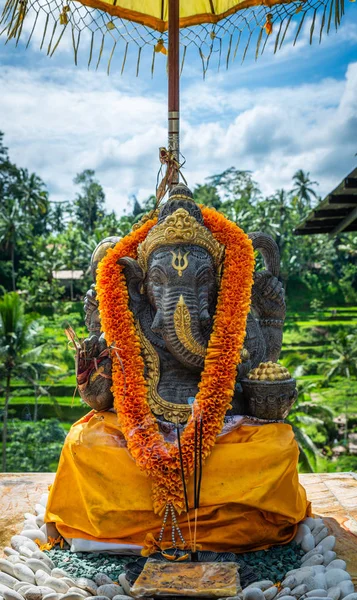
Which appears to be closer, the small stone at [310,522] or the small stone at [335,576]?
the small stone at [335,576]

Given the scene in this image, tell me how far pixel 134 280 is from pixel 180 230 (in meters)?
0.51

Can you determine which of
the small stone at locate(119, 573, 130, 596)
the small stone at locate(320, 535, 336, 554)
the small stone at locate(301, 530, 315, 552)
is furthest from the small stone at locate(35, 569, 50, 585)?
the small stone at locate(320, 535, 336, 554)

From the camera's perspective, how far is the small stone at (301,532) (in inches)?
169

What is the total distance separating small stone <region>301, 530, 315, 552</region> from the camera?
419 cm

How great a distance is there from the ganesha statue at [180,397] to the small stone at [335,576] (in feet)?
1.68

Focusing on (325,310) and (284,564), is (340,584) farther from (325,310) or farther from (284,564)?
(325,310)

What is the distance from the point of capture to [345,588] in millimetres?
3555

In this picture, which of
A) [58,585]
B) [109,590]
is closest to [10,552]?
[58,585]

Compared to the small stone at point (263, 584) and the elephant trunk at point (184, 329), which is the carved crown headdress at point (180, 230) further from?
the small stone at point (263, 584)

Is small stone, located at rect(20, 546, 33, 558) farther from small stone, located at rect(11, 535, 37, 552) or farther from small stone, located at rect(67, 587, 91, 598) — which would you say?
small stone, located at rect(67, 587, 91, 598)

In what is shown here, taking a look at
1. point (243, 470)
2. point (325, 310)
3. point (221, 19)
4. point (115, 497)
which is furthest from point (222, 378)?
point (325, 310)

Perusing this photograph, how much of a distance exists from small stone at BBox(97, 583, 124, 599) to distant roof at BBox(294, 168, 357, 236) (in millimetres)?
4196

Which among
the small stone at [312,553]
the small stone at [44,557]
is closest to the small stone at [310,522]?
the small stone at [312,553]

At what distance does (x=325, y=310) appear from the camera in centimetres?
4444
